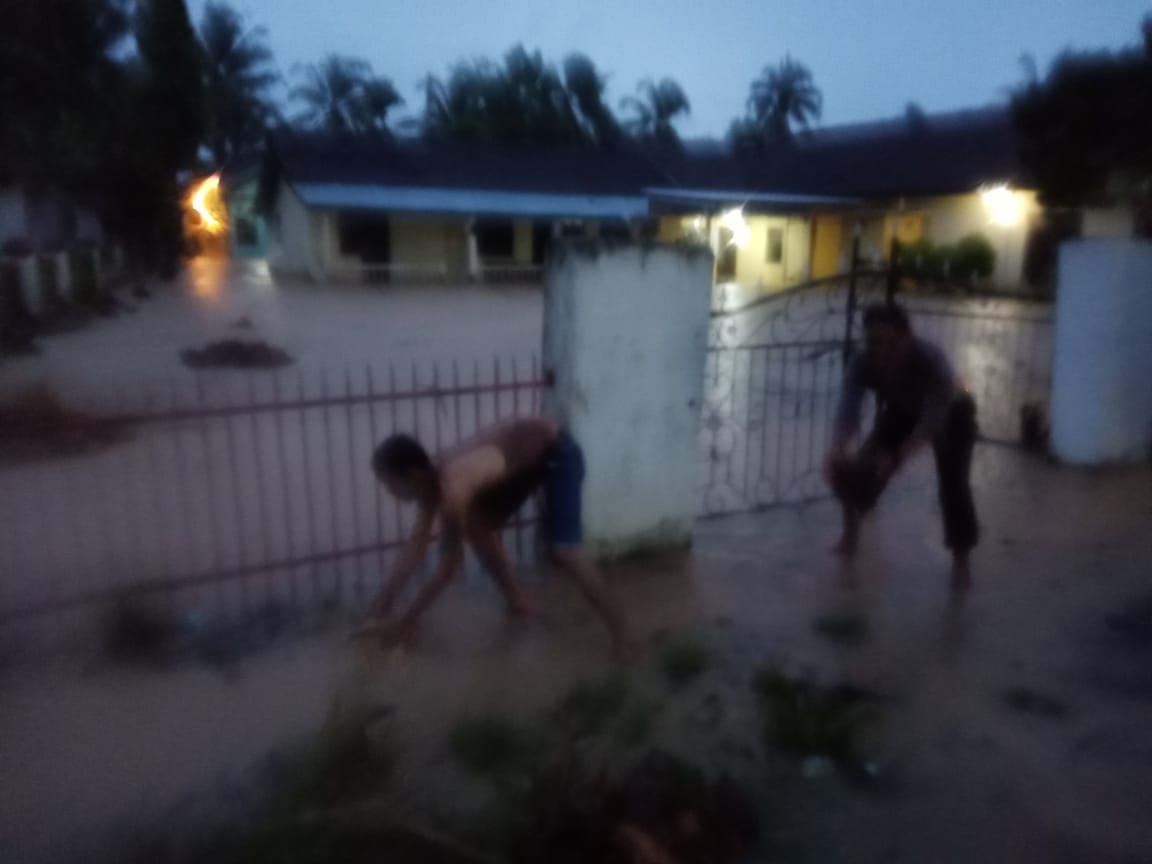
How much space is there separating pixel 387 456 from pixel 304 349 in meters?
9.90

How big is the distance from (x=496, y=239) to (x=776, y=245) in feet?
26.9

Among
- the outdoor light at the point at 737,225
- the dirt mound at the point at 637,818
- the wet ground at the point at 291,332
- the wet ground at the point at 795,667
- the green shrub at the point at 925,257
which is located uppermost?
the outdoor light at the point at 737,225

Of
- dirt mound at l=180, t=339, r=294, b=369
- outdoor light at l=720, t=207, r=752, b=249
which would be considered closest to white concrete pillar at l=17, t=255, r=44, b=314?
dirt mound at l=180, t=339, r=294, b=369

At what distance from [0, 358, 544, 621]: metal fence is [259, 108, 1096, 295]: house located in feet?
55.2

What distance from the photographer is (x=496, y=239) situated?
27.7 m

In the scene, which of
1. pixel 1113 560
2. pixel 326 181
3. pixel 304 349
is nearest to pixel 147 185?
pixel 326 181

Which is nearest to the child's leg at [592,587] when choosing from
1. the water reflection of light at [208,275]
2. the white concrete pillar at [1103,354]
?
the white concrete pillar at [1103,354]

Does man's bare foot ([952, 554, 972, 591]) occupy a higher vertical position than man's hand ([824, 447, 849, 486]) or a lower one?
lower

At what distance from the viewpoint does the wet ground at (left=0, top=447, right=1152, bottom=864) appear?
3031 mm

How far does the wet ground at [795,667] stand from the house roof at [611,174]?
19974 mm

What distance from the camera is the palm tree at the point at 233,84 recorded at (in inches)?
1500

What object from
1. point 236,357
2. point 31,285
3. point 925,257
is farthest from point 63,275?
point 925,257

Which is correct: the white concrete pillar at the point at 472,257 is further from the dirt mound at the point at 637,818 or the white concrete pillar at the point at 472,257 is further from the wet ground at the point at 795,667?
the dirt mound at the point at 637,818

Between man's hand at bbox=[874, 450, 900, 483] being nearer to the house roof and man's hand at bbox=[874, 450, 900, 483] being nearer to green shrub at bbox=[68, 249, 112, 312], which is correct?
green shrub at bbox=[68, 249, 112, 312]
